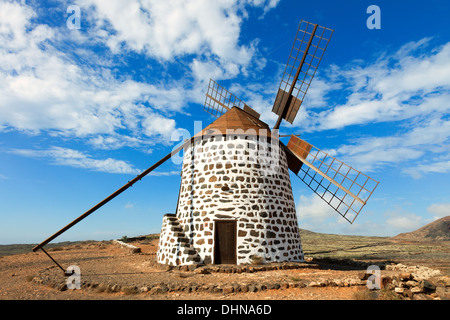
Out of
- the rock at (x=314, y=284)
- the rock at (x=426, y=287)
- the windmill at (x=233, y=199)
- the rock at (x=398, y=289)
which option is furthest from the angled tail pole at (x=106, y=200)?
the rock at (x=426, y=287)

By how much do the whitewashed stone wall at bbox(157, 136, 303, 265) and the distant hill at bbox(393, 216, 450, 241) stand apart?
61549 millimetres

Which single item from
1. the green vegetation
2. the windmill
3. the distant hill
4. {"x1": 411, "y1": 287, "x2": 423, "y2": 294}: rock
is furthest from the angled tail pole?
the distant hill

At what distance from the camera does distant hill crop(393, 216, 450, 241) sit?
184ft

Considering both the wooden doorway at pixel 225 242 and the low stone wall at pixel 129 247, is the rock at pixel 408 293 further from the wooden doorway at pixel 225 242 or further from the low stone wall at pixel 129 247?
the low stone wall at pixel 129 247

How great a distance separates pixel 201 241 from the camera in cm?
1077

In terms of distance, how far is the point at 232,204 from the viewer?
1091cm

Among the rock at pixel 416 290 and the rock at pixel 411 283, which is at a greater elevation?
the rock at pixel 411 283

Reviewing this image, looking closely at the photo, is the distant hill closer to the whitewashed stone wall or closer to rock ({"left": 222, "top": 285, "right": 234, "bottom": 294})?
the whitewashed stone wall

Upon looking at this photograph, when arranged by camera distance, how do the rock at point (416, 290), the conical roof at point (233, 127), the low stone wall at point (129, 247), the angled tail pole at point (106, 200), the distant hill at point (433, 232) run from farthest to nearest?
the distant hill at point (433, 232)
the low stone wall at point (129, 247)
the conical roof at point (233, 127)
the angled tail pole at point (106, 200)
the rock at point (416, 290)

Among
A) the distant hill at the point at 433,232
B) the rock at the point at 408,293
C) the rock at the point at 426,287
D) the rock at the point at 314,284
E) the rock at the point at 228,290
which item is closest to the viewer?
the rock at the point at 408,293

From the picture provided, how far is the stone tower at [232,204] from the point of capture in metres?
10.6
